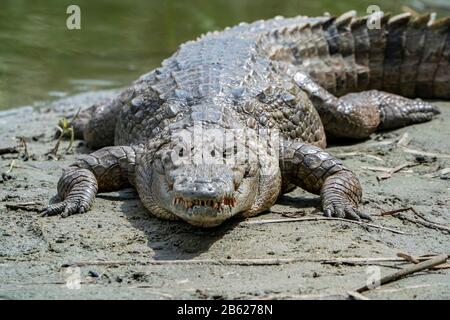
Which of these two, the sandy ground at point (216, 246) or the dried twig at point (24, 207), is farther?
the dried twig at point (24, 207)

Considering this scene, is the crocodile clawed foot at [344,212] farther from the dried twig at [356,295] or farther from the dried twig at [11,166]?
the dried twig at [11,166]

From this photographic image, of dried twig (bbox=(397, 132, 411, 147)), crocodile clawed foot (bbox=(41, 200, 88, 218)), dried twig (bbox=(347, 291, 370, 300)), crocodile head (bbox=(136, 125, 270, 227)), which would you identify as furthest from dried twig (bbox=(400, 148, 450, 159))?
dried twig (bbox=(347, 291, 370, 300))

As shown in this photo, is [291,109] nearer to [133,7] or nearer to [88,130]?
[88,130]

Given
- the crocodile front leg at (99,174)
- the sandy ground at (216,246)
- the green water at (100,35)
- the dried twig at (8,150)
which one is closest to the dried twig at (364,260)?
the sandy ground at (216,246)

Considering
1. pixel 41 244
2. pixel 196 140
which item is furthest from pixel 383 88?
pixel 41 244

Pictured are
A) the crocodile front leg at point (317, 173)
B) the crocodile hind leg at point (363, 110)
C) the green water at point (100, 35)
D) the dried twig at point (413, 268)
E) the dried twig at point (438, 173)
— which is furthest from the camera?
the green water at point (100, 35)

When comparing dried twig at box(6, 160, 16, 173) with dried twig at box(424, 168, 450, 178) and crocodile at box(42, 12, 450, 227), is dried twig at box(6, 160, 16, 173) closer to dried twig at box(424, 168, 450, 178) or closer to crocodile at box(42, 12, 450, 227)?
crocodile at box(42, 12, 450, 227)
